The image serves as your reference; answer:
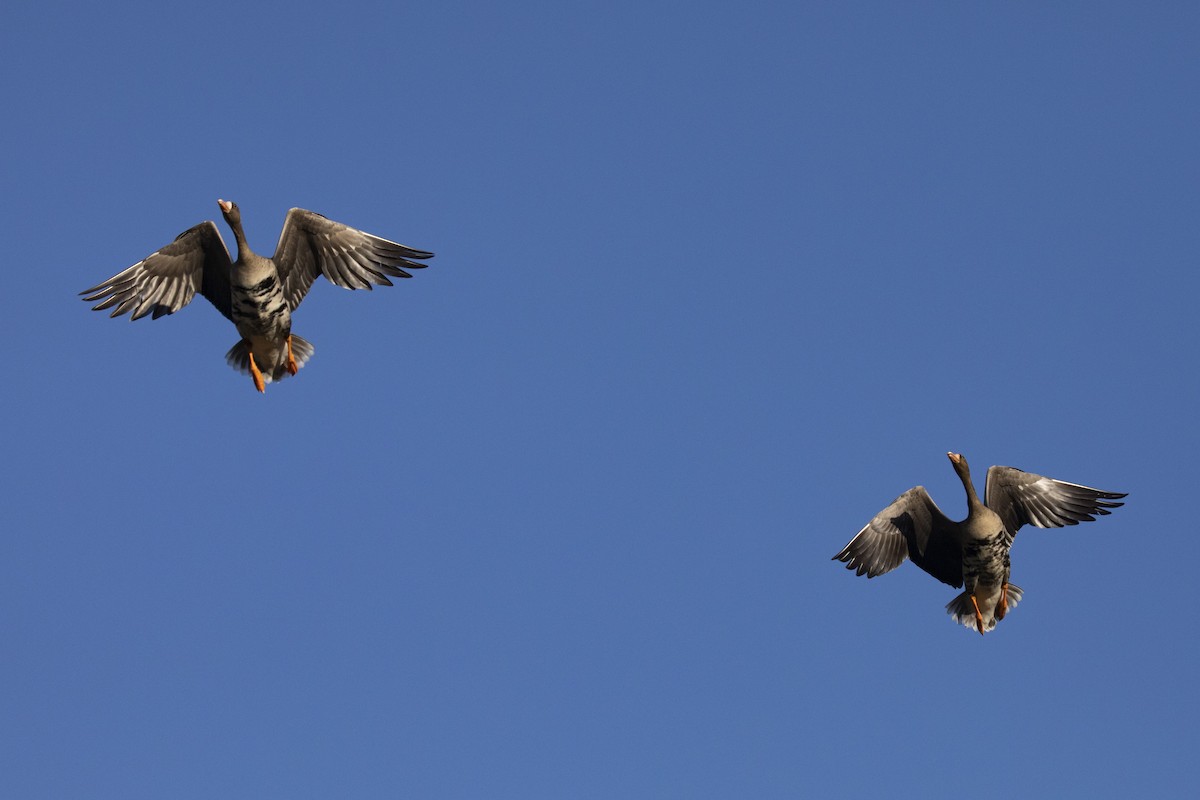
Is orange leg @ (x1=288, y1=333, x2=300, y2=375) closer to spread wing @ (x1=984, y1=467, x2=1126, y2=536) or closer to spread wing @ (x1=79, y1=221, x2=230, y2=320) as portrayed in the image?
spread wing @ (x1=79, y1=221, x2=230, y2=320)

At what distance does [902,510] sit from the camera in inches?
794

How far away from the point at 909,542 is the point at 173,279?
10.8 m

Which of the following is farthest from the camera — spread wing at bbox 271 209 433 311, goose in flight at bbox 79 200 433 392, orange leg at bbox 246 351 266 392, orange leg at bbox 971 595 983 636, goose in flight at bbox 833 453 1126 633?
orange leg at bbox 971 595 983 636

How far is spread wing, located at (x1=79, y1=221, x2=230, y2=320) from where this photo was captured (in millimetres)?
18141

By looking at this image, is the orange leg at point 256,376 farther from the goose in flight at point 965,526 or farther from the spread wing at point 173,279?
the goose in flight at point 965,526

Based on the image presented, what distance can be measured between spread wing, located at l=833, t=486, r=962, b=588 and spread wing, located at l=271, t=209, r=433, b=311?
724 centimetres

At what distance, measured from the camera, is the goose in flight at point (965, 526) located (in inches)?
780

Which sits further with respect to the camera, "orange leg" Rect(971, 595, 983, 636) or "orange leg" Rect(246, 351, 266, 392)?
"orange leg" Rect(971, 595, 983, 636)

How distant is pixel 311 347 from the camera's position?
19.6 metres

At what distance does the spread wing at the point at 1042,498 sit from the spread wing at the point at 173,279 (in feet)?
35.7

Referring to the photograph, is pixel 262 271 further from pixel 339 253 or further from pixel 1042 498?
pixel 1042 498

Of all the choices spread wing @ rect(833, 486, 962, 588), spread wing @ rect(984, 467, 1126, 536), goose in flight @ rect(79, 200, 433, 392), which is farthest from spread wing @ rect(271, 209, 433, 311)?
spread wing @ rect(984, 467, 1126, 536)

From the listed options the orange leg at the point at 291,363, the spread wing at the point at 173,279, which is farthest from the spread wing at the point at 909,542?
the spread wing at the point at 173,279

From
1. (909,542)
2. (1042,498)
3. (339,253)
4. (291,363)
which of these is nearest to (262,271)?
(339,253)
